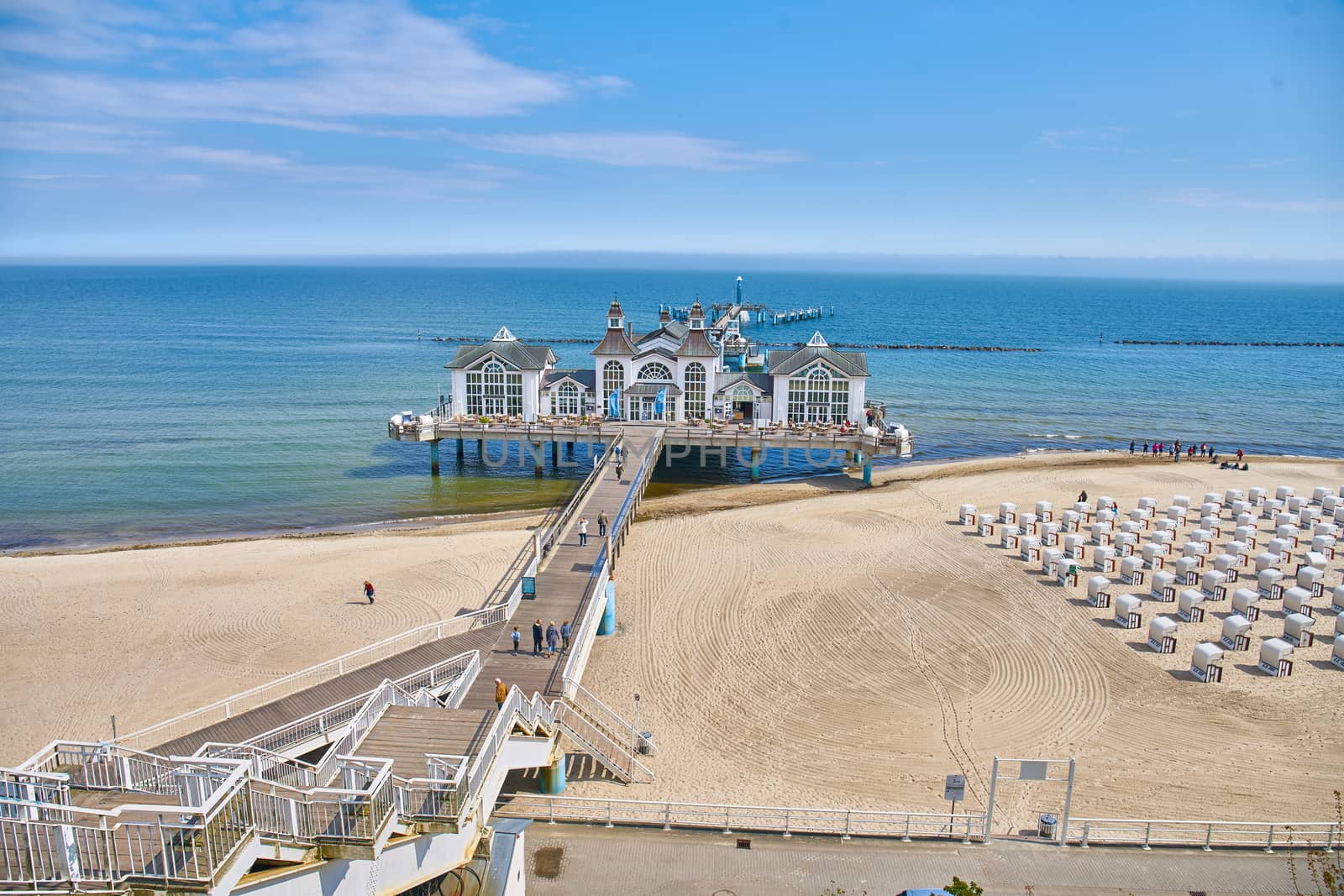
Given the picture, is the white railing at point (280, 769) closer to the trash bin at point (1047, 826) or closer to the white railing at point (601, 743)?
the white railing at point (601, 743)

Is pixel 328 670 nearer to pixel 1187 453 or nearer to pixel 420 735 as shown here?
pixel 420 735

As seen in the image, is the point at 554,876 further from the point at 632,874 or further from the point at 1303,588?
the point at 1303,588

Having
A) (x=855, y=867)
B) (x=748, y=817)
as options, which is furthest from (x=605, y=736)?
(x=855, y=867)

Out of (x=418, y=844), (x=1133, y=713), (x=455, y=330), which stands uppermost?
(x=455, y=330)

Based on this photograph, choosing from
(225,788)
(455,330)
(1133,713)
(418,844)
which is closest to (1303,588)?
(1133,713)

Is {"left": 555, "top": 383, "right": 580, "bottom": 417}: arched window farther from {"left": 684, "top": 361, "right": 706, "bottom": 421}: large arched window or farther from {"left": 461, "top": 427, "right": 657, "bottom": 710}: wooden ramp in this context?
{"left": 461, "top": 427, "right": 657, "bottom": 710}: wooden ramp

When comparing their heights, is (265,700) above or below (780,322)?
below

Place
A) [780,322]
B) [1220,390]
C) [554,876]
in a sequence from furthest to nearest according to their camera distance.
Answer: [780,322]
[1220,390]
[554,876]
